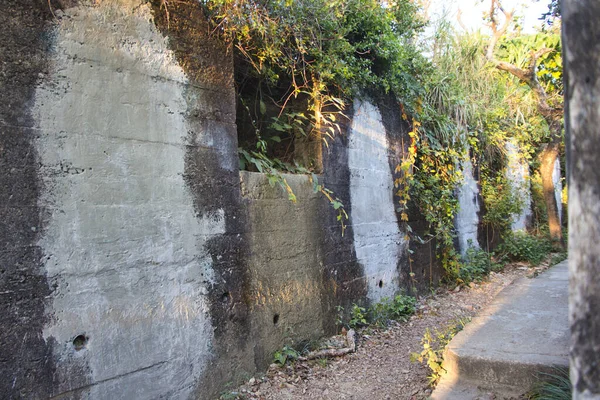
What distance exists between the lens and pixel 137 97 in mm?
2766

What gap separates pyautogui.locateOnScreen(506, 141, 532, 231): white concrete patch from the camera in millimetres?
8859

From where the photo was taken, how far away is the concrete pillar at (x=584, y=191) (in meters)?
1.03

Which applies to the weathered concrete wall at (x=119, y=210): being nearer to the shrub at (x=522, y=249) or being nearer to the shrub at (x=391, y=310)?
the shrub at (x=391, y=310)

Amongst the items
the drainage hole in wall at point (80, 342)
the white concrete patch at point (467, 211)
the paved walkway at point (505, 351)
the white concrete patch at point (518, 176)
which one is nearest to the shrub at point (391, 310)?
the paved walkway at point (505, 351)

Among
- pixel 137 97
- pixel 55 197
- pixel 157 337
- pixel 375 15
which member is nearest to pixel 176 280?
pixel 157 337

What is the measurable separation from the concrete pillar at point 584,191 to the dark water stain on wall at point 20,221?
91.7 inches

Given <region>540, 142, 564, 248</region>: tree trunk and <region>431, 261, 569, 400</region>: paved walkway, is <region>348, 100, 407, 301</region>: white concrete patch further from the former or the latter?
<region>540, 142, 564, 248</region>: tree trunk

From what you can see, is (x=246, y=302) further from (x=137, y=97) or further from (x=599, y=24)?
(x=599, y=24)

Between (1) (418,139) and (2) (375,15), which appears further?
(1) (418,139)

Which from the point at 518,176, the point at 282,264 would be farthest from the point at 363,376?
the point at 518,176

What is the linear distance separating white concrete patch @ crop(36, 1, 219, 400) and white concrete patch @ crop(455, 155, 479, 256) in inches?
200

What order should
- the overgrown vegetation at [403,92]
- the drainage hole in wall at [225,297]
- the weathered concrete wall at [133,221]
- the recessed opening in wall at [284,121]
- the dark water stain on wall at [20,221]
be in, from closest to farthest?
the dark water stain on wall at [20,221]
the weathered concrete wall at [133,221]
the drainage hole in wall at [225,297]
the overgrown vegetation at [403,92]
the recessed opening in wall at [284,121]

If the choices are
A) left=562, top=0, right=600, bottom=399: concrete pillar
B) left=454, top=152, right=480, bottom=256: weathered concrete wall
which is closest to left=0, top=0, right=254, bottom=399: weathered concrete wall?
left=562, top=0, right=600, bottom=399: concrete pillar

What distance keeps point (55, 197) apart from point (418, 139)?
4.71 m
